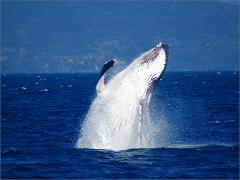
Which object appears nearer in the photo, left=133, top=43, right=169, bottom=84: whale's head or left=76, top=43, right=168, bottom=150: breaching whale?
left=133, top=43, right=169, bottom=84: whale's head

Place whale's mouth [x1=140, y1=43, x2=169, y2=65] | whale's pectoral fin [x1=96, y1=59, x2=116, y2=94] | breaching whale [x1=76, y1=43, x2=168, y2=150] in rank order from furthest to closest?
whale's pectoral fin [x1=96, y1=59, x2=116, y2=94] < breaching whale [x1=76, y1=43, x2=168, y2=150] < whale's mouth [x1=140, y1=43, x2=169, y2=65]

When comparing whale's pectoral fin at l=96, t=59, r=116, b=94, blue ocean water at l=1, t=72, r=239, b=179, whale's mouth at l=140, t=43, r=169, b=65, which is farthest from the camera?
whale's pectoral fin at l=96, t=59, r=116, b=94

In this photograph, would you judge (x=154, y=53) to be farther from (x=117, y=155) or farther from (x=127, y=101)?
(x=117, y=155)

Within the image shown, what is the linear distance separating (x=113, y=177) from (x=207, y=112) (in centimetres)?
2591

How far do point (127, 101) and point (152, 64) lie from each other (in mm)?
1582

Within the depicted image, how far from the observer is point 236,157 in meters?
25.4

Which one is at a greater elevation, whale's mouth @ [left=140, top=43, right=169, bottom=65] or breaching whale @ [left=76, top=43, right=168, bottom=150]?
whale's mouth @ [left=140, top=43, right=169, bottom=65]

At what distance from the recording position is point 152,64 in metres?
23.6

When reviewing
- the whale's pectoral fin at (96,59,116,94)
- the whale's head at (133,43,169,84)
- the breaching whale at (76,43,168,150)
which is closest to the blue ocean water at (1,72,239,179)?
the breaching whale at (76,43,168,150)

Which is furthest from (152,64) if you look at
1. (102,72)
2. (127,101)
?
(102,72)

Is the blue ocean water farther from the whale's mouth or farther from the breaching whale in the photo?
the whale's mouth

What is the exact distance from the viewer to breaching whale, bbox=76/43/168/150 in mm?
23672

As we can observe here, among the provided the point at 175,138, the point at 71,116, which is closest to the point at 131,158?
the point at 175,138

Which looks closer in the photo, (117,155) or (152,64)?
(152,64)
